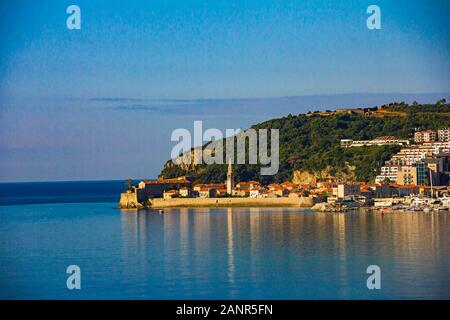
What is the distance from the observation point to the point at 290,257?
17469mm

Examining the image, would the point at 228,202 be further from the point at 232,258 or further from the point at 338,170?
the point at 232,258

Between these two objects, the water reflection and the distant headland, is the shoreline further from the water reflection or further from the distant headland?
the water reflection

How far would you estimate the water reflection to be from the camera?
45.6 feet

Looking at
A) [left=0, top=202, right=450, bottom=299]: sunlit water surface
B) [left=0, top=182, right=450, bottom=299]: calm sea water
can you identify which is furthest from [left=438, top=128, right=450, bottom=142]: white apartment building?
[left=0, top=182, right=450, bottom=299]: calm sea water

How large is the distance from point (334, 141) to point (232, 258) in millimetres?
31459

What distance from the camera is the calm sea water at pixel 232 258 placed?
13.9 m

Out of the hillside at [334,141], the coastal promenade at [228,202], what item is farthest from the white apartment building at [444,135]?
the coastal promenade at [228,202]

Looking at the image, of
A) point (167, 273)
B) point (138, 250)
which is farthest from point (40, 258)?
point (167, 273)

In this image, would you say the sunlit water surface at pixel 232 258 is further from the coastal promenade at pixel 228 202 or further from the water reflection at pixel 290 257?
the coastal promenade at pixel 228 202

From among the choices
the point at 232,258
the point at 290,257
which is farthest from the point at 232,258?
the point at 290,257

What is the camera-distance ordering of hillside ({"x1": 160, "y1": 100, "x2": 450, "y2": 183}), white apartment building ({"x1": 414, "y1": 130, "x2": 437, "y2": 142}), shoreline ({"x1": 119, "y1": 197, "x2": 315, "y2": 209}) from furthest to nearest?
white apartment building ({"x1": 414, "y1": 130, "x2": 437, "y2": 142})
hillside ({"x1": 160, "y1": 100, "x2": 450, "y2": 183})
shoreline ({"x1": 119, "y1": 197, "x2": 315, "y2": 209})

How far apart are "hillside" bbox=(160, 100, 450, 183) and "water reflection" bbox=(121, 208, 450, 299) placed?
16.2m
